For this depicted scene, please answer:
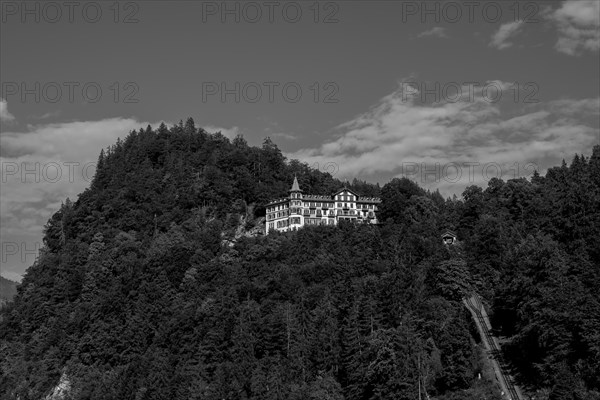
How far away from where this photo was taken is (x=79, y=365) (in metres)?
94.8

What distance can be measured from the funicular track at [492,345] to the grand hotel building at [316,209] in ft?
100

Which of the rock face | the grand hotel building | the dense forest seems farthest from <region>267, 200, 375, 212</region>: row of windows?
the rock face

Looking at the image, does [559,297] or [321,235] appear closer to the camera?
[559,297]

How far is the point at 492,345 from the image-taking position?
74125 mm

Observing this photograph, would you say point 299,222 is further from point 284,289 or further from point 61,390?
point 61,390

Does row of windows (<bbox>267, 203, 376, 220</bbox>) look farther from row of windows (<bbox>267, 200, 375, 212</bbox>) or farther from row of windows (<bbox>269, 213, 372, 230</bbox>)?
row of windows (<bbox>269, 213, 372, 230</bbox>)

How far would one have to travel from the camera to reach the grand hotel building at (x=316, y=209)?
112188 millimetres

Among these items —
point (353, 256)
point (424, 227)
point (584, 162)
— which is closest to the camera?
point (353, 256)

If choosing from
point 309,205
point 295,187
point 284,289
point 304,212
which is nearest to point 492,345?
point 284,289

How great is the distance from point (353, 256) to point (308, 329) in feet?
58.1

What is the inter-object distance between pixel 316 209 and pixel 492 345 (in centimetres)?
4533

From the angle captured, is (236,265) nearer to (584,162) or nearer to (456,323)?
(456,323)

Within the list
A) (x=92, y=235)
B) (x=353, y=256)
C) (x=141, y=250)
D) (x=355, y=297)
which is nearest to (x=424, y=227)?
(x=353, y=256)

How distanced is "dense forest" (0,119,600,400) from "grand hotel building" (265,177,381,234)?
4.92 m
